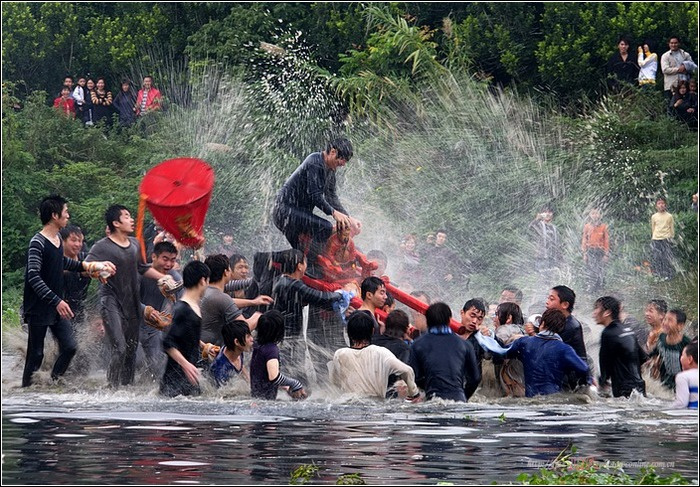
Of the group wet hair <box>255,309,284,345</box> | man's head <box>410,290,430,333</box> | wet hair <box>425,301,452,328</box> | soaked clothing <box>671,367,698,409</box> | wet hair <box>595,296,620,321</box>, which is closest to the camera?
wet hair <box>255,309,284,345</box>

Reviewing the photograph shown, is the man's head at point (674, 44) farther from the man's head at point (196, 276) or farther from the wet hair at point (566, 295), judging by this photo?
the man's head at point (196, 276)

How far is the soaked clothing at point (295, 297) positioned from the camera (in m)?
14.8

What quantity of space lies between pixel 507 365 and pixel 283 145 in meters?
13.5

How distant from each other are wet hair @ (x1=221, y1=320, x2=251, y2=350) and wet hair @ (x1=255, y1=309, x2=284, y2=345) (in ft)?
0.52

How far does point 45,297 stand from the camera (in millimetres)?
13953

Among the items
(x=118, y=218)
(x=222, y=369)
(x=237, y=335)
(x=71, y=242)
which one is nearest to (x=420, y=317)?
(x=222, y=369)

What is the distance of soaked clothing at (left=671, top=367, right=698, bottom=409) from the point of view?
1280 cm

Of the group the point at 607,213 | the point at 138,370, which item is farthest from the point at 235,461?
the point at 607,213

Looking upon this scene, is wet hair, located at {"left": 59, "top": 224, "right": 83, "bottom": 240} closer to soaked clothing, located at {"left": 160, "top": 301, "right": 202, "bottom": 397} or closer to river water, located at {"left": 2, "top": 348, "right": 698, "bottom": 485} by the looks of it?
river water, located at {"left": 2, "top": 348, "right": 698, "bottom": 485}

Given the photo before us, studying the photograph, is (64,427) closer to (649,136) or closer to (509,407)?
(509,407)

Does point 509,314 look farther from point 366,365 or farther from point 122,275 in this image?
point 122,275

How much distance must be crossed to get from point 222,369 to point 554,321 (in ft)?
9.37

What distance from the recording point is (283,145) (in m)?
26.9

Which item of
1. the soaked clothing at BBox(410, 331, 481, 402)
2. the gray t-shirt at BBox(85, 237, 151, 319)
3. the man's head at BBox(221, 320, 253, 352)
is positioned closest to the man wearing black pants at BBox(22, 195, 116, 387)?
the gray t-shirt at BBox(85, 237, 151, 319)
